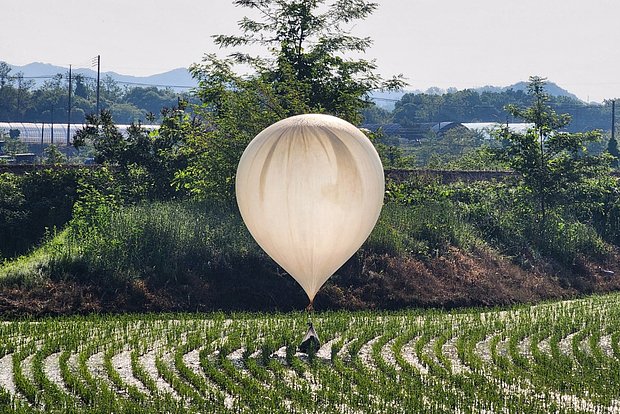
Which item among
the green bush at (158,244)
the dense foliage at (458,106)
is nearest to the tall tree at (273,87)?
the green bush at (158,244)

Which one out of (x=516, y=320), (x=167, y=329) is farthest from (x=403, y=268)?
(x=167, y=329)

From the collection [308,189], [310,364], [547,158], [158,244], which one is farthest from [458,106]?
[308,189]

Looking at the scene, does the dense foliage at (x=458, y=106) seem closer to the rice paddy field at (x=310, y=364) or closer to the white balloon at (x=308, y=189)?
the rice paddy field at (x=310, y=364)

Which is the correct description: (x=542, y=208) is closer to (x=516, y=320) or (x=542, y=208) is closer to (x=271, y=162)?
(x=516, y=320)

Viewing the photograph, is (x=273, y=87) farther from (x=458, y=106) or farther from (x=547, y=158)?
(x=458, y=106)

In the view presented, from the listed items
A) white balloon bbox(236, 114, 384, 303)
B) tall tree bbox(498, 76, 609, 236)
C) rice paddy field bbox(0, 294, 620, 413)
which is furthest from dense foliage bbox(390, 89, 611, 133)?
white balloon bbox(236, 114, 384, 303)

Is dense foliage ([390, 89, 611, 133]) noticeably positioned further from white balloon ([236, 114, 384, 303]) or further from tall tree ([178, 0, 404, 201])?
white balloon ([236, 114, 384, 303])
